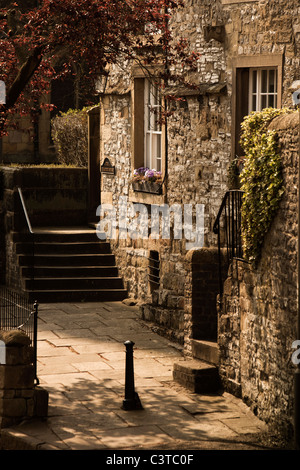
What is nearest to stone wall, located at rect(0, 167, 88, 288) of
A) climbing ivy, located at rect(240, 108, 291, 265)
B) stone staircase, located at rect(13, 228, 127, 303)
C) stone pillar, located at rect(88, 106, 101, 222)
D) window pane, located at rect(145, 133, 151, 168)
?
stone pillar, located at rect(88, 106, 101, 222)

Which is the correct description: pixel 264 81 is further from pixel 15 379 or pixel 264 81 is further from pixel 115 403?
pixel 15 379

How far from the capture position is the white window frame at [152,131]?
17.0 m

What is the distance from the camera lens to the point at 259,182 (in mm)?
10406

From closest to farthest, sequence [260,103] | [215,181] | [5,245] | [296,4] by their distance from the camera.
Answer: [296,4]
[260,103]
[215,181]
[5,245]

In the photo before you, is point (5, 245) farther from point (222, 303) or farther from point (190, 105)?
point (222, 303)

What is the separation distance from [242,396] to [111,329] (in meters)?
4.31

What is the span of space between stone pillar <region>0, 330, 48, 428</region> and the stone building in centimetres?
261

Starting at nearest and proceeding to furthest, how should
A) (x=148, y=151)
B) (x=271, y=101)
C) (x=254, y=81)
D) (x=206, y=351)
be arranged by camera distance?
(x=206, y=351)
(x=271, y=101)
(x=254, y=81)
(x=148, y=151)

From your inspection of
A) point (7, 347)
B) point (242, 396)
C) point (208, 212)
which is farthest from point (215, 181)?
point (7, 347)

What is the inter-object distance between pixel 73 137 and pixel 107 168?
135 inches

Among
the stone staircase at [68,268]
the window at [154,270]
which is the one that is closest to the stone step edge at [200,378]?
the window at [154,270]

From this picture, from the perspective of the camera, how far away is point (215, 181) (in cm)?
1466

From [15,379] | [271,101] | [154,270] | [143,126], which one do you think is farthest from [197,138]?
[15,379]

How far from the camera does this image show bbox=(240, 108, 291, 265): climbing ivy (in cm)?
1002
